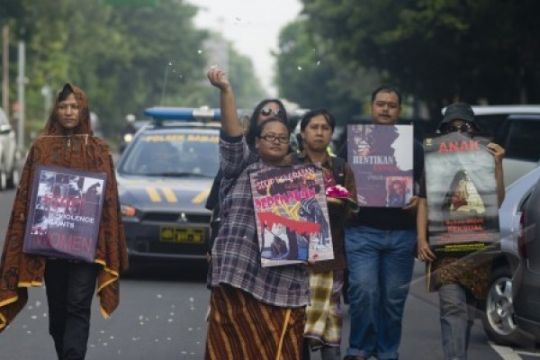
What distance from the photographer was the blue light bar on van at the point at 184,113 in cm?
1562

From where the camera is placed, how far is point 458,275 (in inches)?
319

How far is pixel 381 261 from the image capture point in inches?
348

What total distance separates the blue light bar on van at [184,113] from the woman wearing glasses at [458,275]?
760cm

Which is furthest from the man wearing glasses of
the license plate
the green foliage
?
the green foliage

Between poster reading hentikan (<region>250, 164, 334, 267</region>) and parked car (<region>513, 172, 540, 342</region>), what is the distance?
1.96 metres

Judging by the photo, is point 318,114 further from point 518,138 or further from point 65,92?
point 518,138

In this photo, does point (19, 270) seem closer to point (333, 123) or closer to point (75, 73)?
point (333, 123)

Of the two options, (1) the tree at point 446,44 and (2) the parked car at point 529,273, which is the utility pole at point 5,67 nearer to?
(1) the tree at point 446,44

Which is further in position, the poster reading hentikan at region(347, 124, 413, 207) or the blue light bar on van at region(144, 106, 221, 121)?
the blue light bar on van at region(144, 106, 221, 121)

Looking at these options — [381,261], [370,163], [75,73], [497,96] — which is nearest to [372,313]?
[381,261]

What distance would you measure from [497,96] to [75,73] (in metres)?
47.0

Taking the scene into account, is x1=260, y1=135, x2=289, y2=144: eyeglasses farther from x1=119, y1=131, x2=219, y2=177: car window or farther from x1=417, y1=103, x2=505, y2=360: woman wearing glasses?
x1=119, y1=131, x2=219, y2=177: car window

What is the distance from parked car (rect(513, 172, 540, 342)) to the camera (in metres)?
8.47

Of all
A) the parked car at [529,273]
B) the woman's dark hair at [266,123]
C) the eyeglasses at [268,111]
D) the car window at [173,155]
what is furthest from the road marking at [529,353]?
the car window at [173,155]
